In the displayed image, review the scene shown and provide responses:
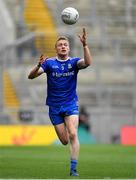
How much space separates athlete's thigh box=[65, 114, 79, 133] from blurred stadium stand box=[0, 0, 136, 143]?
691 inches

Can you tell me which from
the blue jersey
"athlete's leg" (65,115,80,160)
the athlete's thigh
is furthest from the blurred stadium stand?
"athlete's leg" (65,115,80,160)

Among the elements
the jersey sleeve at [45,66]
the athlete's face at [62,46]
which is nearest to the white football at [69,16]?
the athlete's face at [62,46]

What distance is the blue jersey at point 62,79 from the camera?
13.9 metres

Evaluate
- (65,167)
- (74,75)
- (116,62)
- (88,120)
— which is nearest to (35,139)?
(88,120)

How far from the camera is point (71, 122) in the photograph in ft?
45.0

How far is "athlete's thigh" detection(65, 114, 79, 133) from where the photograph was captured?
44.6 ft

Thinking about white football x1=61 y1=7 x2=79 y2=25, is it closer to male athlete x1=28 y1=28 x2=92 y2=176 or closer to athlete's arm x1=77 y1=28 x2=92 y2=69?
male athlete x1=28 y1=28 x2=92 y2=176

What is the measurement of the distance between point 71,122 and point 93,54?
20.6m

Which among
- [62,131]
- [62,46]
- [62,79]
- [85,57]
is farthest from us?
[62,131]

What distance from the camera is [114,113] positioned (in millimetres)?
32094

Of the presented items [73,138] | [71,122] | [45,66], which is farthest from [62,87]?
[73,138]

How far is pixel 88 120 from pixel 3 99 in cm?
354

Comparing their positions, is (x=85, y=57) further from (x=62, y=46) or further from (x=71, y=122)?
(x=71, y=122)

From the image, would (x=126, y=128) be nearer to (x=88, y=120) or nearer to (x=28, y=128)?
(x=88, y=120)
